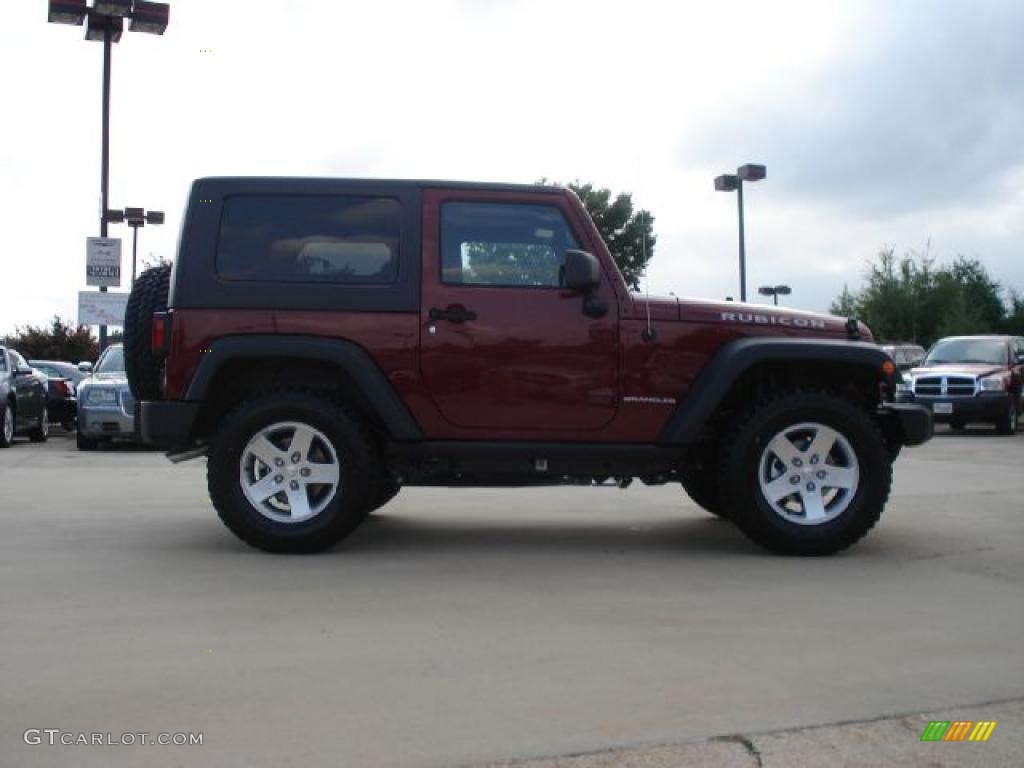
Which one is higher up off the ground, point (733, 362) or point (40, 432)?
point (733, 362)

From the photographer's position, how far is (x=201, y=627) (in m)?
4.67

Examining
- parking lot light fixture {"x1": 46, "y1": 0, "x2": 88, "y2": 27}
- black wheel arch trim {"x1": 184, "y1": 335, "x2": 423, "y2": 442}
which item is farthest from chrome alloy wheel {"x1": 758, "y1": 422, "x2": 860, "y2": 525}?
parking lot light fixture {"x1": 46, "y1": 0, "x2": 88, "y2": 27}

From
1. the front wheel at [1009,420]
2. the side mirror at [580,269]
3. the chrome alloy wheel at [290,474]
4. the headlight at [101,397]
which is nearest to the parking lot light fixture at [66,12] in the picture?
the headlight at [101,397]

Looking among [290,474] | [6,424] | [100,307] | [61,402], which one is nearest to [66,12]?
[100,307]

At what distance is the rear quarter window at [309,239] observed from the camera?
6.38 meters

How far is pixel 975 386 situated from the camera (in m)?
19.3

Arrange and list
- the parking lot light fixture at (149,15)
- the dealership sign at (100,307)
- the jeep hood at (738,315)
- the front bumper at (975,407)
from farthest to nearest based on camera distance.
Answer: the dealership sign at (100,307)
the front bumper at (975,407)
the parking lot light fixture at (149,15)
the jeep hood at (738,315)

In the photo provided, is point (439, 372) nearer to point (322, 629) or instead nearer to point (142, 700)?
point (322, 629)

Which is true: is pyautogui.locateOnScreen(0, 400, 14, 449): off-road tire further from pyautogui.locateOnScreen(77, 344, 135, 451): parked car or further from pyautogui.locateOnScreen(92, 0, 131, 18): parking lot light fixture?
pyautogui.locateOnScreen(92, 0, 131, 18): parking lot light fixture

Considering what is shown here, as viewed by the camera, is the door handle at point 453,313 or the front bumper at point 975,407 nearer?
the door handle at point 453,313

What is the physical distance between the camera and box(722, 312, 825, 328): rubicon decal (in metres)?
6.52

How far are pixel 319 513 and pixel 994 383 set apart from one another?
16000 mm

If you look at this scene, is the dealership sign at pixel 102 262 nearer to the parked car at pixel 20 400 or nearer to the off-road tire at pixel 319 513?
the parked car at pixel 20 400

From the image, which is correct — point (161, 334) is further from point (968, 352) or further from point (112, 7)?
point (968, 352)
